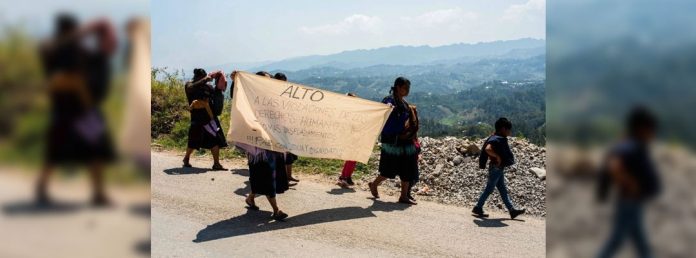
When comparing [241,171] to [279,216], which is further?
[241,171]

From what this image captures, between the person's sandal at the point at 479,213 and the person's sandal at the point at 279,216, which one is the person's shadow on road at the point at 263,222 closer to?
the person's sandal at the point at 279,216

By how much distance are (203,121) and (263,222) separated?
3399 millimetres

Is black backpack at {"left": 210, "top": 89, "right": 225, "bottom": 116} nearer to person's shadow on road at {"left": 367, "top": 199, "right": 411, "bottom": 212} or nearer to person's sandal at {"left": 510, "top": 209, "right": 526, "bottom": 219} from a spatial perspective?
person's shadow on road at {"left": 367, "top": 199, "right": 411, "bottom": 212}

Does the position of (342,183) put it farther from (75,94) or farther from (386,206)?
(75,94)

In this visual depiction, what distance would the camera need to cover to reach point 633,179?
4.64 feet

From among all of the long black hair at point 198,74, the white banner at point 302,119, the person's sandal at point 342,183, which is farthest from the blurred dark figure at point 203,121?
the white banner at point 302,119

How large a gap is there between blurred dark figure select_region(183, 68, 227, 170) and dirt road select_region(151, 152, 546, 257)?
3.60ft

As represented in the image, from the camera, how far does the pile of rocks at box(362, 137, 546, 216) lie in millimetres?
8344

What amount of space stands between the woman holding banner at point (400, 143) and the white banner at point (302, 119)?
18 cm

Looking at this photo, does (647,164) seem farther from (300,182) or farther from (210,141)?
(210,141)

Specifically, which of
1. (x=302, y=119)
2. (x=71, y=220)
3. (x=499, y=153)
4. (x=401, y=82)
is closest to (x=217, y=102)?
(x=302, y=119)

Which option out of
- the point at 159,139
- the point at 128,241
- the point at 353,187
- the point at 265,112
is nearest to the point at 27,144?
the point at 128,241

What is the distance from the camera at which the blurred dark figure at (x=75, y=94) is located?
5.21ft

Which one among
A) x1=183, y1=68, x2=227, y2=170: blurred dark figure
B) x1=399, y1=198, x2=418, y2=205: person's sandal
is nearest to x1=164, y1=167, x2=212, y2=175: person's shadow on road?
x1=183, y1=68, x2=227, y2=170: blurred dark figure
